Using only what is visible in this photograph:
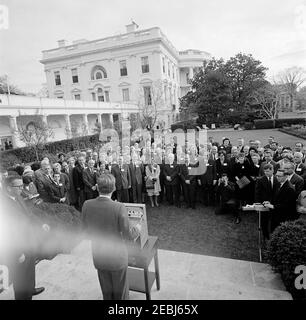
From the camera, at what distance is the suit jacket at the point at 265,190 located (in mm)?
4840

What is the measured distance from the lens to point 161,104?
121 ft

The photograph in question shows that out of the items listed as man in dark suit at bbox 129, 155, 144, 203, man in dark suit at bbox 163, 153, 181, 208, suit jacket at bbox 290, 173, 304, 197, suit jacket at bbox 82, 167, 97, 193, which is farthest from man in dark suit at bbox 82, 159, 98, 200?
suit jacket at bbox 290, 173, 304, 197

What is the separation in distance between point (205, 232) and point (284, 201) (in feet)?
6.87

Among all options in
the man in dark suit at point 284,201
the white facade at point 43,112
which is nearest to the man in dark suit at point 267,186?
the man in dark suit at point 284,201

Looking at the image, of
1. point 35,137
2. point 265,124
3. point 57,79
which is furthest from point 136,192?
point 57,79

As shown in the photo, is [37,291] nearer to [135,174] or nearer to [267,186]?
[135,174]

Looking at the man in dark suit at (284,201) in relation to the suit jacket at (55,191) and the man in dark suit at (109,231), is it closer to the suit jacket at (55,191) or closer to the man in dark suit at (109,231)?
the man in dark suit at (109,231)

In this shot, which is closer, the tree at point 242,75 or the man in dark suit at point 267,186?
the man in dark suit at point 267,186

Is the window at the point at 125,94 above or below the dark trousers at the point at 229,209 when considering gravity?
above

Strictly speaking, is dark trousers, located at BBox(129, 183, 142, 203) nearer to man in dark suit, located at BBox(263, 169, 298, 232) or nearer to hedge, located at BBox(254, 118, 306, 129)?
man in dark suit, located at BBox(263, 169, 298, 232)

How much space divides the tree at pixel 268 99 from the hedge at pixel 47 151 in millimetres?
24466

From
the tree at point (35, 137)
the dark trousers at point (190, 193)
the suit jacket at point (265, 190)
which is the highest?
the tree at point (35, 137)

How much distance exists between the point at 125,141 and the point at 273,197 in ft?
57.4

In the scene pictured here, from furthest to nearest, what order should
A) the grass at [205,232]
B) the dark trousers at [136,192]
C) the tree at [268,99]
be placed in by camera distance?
the tree at [268,99]
the dark trousers at [136,192]
the grass at [205,232]
